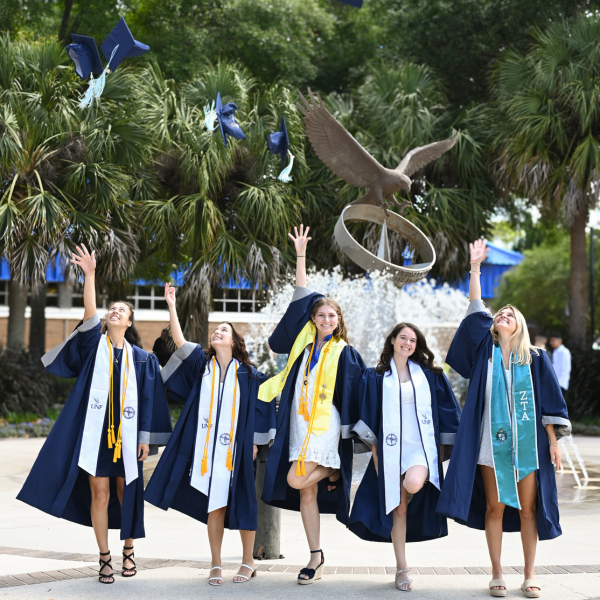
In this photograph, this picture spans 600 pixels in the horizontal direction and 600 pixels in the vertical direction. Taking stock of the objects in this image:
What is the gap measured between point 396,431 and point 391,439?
0.06m

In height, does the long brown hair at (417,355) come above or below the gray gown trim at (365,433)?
above

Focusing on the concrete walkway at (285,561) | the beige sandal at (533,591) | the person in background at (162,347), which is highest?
the person in background at (162,347)

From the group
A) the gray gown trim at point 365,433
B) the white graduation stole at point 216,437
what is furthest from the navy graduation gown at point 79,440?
the gray gown trim at point 365,433

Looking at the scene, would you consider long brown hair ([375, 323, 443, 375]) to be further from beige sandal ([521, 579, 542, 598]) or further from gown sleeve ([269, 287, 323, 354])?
beige sandal ([521, 579, 542, 598])

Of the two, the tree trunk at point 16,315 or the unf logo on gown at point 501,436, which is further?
the tree trunk at point 16,315

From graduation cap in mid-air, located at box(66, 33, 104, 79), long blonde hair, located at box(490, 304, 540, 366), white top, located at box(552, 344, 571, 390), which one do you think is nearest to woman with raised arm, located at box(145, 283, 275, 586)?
long blonde hair, located at box(490, 304, 540, 366)

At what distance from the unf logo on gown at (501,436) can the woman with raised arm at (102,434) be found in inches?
79.1

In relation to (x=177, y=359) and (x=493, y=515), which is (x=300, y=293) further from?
(x=493, y=515)

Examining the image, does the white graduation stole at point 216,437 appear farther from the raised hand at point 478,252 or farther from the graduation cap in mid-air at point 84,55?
the graduation cap in mid-air at point 84,55

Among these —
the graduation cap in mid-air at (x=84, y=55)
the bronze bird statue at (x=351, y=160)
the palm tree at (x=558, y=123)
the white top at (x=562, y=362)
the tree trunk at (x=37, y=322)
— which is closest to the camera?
the bronze bird statue at (x=351, y=160)

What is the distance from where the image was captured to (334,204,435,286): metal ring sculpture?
696 cm

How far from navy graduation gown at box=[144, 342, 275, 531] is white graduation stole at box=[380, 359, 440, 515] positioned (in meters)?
0.71

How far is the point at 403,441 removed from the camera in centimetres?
466

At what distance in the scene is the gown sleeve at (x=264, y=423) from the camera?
482 centimetres
